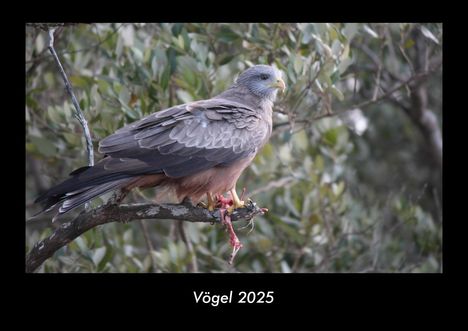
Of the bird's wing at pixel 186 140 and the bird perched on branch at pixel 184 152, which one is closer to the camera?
the bird perched on branch at pixel 184 152

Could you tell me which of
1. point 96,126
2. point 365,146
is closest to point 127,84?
point 96,126

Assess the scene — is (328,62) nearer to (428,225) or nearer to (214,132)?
(214,132)

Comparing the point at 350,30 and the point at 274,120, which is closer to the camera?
the point at 350,30

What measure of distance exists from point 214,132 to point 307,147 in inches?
102

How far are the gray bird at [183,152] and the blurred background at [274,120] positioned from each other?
0.74 meters

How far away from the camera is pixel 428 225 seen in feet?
28.1

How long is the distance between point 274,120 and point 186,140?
6.85 feet

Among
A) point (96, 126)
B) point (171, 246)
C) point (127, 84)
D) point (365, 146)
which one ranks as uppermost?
point (365, 146)

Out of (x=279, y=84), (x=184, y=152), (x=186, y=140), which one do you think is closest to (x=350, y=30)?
(x=279, y=84)

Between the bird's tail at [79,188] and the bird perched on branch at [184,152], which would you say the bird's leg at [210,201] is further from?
the bird's tail at [79,188]

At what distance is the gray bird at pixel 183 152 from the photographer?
213 inches

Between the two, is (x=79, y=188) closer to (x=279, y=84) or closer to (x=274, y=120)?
(x=279, y=84)

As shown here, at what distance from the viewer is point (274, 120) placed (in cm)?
788

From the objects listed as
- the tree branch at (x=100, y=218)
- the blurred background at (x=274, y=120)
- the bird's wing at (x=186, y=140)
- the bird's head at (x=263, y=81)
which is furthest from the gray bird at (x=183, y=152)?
the blurred background at (x=274, y=120)
